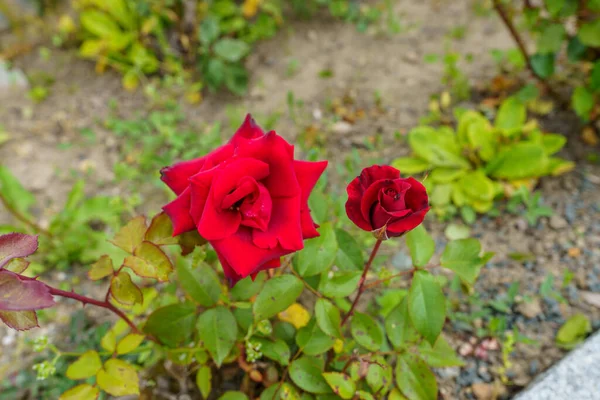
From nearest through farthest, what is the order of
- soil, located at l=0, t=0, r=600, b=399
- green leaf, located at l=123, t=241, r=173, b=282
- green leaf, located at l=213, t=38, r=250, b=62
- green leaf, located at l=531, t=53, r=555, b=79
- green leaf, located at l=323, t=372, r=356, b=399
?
green leaf, located at l=123, t=241, r=173, b=282 < green leaf, located at l=323, t=372, r=356, b=399 < soil, located at l=0, t=0, r=600, b=399 < green leaf, located at l=531, t=53, r=555, b=79 < green leaf, located at l=213, t=38, r=250, b=62

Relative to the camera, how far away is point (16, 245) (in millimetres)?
846

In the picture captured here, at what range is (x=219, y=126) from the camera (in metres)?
2.41

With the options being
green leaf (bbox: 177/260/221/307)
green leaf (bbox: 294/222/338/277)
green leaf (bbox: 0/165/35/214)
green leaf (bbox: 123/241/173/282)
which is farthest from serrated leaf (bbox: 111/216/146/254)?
green leaf (bbox: 0/165/35/214)

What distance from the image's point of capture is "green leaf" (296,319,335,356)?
1.15 m

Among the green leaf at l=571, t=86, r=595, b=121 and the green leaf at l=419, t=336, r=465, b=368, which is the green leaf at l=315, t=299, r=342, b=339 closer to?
the green leaf at l=419, t=336, r=465, b=368

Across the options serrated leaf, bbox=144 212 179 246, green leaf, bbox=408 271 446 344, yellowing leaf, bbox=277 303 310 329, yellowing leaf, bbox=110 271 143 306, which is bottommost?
yellowing leaf, bbox=277 303 310 329

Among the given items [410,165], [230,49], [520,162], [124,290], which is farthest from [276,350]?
[230,49]

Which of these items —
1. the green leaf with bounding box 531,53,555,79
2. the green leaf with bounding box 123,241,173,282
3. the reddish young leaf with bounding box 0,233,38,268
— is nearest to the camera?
the reddish young leaf with bounding box 0,233,38,268

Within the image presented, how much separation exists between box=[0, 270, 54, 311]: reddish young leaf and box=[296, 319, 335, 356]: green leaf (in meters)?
0.62

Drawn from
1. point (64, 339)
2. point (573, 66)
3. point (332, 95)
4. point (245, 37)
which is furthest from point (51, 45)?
point (573, 66)

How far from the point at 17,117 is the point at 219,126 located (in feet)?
4.45

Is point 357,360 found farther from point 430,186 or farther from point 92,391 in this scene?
point 430,186

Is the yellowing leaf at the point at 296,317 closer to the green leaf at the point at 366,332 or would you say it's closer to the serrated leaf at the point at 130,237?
the green leaf at the point at 366,332

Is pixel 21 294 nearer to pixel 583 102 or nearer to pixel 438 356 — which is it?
pixel 438 356
